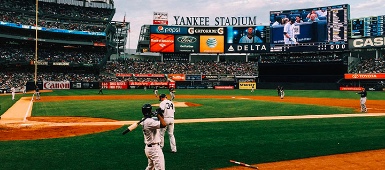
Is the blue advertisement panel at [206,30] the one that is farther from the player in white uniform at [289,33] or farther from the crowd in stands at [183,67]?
the player in white uniform at [289,33]

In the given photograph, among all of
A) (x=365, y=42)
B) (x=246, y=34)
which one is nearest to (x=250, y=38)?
(x=246, y=34)

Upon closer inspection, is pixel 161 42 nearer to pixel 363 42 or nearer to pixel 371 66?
pixel 363 42

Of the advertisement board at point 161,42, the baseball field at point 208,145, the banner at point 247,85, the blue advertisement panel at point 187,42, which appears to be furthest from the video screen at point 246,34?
the baseball field at point 208,145

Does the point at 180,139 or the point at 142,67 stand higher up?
the point at 142,67

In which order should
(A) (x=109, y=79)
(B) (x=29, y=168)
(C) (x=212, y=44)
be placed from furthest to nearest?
(C) (x=212, y=44) → (A) (x=109, y=79) → (B) (x=29, y=168)

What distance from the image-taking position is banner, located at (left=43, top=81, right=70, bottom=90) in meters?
57.9

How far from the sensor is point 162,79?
2744 inches

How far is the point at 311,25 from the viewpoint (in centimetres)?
6119

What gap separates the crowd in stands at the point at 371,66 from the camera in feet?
197

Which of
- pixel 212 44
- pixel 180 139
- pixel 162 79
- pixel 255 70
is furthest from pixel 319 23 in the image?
pixel 180 139

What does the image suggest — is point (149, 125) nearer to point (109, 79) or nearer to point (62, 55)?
point (109, 79)

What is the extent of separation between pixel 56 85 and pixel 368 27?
58097mm

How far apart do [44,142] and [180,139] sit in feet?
16.2

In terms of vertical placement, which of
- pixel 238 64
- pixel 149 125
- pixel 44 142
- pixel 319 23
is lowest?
pixel 44 142
